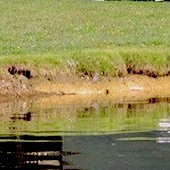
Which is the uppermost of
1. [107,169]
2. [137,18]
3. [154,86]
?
[137,18]

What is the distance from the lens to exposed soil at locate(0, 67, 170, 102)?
21625 millimetres

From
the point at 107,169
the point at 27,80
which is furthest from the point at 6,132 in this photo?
the point at 27,80

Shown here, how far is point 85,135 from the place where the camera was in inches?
568

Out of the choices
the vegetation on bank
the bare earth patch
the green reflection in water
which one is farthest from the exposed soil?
the green reflection in water

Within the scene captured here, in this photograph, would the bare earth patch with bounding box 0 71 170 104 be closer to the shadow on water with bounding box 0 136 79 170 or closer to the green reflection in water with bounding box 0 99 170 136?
the green reflection in water with bounding box 0 99 170 136

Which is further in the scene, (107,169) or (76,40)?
(76,40)

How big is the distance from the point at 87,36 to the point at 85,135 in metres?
16.2

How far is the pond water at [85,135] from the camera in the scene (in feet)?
39.4

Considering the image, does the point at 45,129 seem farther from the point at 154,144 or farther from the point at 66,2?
the point at 66,2

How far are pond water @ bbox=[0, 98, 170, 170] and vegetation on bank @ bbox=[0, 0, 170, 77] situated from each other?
3442mm

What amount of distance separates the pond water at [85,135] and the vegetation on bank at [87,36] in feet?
11.3

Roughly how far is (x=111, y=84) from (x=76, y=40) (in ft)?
19.0

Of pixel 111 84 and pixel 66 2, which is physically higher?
pixel 66 2

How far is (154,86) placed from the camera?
77.6 feet
